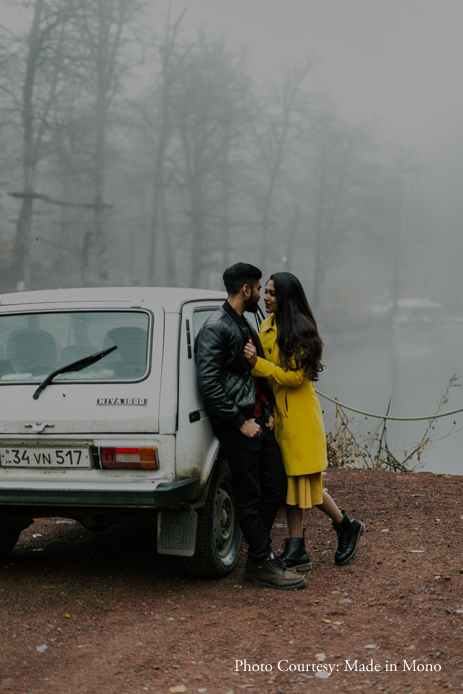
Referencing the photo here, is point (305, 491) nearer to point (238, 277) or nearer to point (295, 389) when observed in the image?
point (295, 389)

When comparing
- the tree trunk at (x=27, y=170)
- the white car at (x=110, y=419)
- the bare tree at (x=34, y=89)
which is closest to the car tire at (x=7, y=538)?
the white car at (x=110, y=419)

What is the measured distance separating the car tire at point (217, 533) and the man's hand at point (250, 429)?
1.32 feet

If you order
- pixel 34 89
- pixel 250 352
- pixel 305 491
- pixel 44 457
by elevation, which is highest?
pixel 34 89

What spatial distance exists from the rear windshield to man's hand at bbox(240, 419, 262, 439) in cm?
62

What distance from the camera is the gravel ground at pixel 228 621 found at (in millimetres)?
2699

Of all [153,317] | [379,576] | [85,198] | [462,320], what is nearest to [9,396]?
[153,317]

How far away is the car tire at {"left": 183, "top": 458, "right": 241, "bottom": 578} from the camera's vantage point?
375 cm

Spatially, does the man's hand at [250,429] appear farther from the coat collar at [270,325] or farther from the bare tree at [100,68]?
the bare tree at [100,68]

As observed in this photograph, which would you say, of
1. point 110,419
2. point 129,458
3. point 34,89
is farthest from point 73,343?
point 34,89

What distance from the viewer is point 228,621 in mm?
3340

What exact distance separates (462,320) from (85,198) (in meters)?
13.1

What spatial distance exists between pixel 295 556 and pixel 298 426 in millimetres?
832

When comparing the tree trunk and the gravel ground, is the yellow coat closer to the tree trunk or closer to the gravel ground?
the gravel ground

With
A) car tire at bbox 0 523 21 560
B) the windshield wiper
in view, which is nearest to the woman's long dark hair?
the windshield wiper
